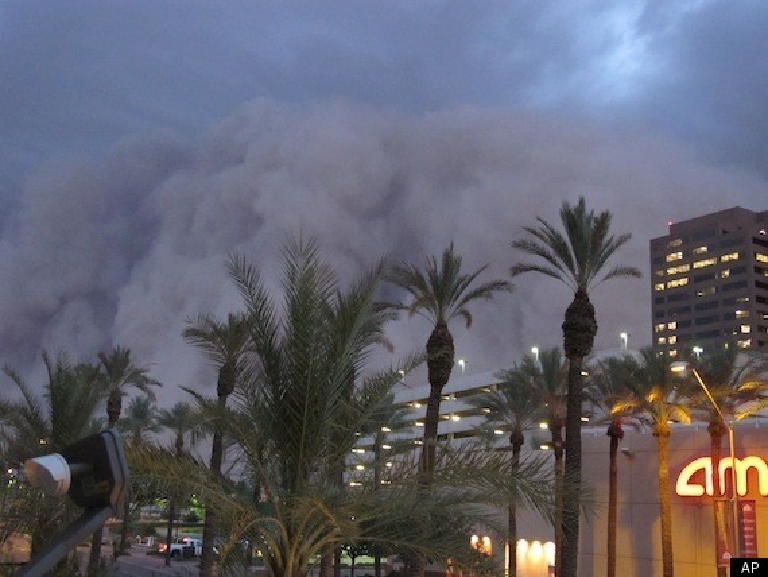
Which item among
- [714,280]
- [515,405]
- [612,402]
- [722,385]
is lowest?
[612,402]

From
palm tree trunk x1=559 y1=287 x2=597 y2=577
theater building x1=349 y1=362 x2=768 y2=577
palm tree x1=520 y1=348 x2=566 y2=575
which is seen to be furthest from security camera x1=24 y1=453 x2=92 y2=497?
palm tree x1=520 y1=348 x2=566 y2=575

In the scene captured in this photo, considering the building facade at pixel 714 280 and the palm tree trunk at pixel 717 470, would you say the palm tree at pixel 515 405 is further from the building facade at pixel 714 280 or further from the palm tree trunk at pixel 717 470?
the building facade at pixel 714 280

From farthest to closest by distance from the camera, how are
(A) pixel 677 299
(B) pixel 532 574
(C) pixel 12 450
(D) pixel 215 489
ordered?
(A) pixel 677 299 < (B) pixel 532 574 < (C) pixel 12 450 < (D) pixel 215 489

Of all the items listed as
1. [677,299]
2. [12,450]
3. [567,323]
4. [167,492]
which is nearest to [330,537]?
[167,492]

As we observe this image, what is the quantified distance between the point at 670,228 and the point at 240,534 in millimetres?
191186

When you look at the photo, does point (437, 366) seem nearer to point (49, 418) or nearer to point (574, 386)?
point (574, 386)

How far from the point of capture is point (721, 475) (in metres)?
32.4

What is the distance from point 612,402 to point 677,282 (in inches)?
6140

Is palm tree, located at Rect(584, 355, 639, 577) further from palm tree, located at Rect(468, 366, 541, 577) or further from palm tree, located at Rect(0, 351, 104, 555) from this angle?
palm tree, located at Rect(0, 351, 104, 555)

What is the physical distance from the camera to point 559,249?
28.0m

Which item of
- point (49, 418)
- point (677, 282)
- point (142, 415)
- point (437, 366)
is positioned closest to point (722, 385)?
point (437, 366)

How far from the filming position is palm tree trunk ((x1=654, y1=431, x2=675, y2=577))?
32.5 metres

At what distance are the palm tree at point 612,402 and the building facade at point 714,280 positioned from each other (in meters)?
133

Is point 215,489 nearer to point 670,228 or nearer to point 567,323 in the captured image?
point 567,323
